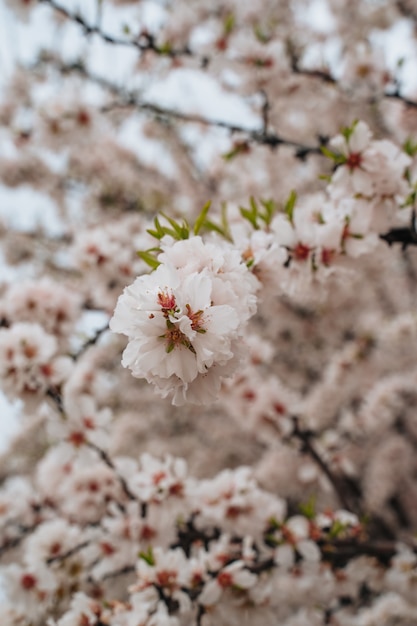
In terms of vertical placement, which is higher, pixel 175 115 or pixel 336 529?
pixel 175 115

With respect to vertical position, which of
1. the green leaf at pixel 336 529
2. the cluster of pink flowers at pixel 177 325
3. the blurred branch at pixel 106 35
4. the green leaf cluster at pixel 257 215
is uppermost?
the blurred branch at pixel 106 35

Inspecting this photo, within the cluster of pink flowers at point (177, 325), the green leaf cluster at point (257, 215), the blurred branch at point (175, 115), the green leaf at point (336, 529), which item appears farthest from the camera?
the blurred branch at point (175, 115)

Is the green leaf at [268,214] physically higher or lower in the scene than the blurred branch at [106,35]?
lower

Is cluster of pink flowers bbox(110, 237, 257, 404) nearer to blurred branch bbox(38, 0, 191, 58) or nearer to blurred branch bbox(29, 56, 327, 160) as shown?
blurred branch bbox(29, 56, 327, 160)

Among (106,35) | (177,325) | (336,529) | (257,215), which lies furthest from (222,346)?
(106,35)

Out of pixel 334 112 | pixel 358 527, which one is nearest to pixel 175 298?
pixel 358 527

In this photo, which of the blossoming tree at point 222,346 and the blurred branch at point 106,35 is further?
the blurred branch at point 106,35

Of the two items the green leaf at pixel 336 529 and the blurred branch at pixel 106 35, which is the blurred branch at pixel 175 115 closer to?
the blurred branch at pixel 106 35

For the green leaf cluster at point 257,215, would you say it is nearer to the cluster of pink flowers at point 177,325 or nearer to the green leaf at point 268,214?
the green leaf at point 268,214

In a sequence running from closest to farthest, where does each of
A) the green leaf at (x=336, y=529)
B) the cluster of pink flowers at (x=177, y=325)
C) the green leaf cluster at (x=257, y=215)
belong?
1. the cluster of pink flowers at (x=177, y=325)
2. the green leaf cluster at (x=257, y=215)
3. the green leaf at (x=336, y=529)

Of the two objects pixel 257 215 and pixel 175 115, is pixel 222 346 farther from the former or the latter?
pixel 175 115

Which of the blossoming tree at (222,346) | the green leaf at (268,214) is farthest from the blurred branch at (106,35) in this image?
the green leaf at (268,214)

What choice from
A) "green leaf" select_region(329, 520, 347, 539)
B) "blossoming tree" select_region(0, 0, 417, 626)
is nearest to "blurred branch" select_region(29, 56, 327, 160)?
"blossoming tree" select_region(0, 0, 417, 626)

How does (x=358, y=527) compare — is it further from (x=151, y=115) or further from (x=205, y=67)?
(x=151, y=115)
